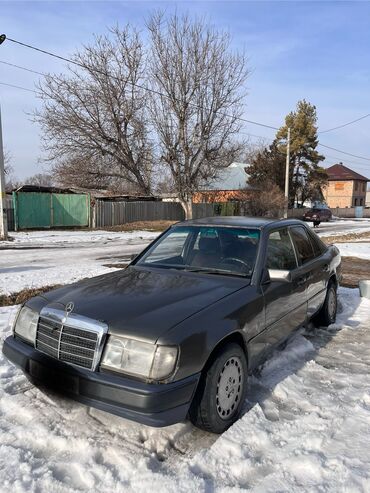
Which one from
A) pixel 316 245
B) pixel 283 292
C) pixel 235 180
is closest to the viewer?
pixel 283 292

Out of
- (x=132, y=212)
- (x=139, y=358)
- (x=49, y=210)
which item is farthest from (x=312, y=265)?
(x=132, y=212)

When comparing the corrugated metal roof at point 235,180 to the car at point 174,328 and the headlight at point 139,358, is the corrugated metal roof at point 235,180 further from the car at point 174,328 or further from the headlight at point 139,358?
the headlight at point 139,358

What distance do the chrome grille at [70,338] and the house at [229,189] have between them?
1155 inches

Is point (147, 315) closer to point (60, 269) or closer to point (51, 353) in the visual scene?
point (51, 353)

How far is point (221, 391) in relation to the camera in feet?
9.98

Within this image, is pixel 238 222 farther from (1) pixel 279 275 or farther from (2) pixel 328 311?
(2) pixel 328 311

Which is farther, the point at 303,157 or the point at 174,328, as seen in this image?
the point at 303,157

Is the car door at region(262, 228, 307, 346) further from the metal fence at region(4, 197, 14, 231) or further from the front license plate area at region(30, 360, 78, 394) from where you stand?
the metal fence at region(4, 197, 14, 231)

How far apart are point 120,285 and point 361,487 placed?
2.21 meters

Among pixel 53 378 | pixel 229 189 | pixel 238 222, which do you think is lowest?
pixel 53 378

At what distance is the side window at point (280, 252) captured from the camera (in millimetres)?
4066

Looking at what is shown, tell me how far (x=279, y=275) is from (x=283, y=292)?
0.44 meters

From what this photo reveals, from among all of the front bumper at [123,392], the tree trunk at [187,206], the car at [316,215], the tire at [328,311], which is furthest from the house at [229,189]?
the front bumper at [123,392]

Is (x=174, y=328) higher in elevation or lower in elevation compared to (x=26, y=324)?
higher
